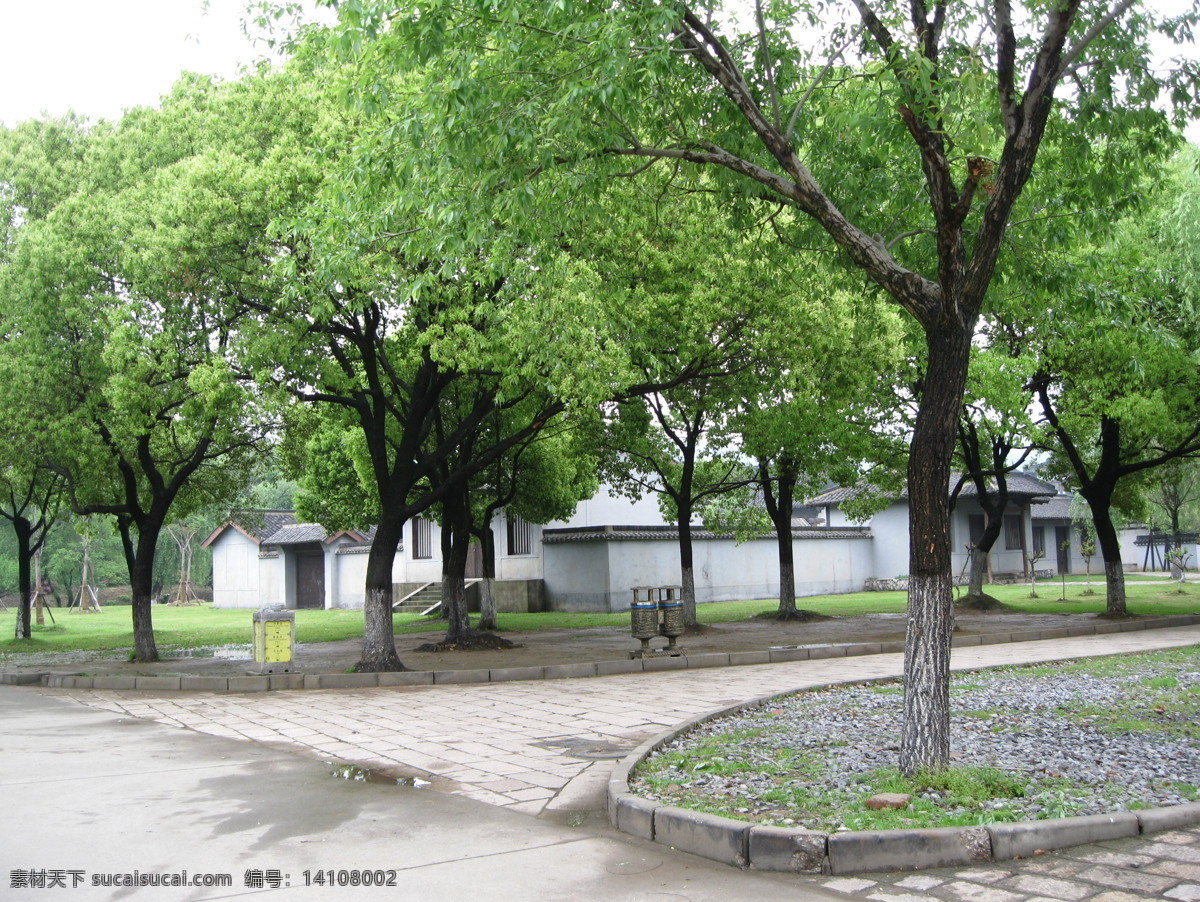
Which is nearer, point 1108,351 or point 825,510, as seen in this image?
point 1108,351

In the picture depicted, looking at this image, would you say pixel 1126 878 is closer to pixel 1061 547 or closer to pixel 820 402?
pixel 820 402

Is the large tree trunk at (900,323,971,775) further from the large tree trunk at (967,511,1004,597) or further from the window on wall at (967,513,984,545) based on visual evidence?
the window on wall at (967,513,984,545)

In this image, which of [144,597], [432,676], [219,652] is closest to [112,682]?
[144,597]

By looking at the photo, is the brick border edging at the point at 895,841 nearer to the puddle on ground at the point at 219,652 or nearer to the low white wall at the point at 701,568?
the puddle on ground at the point at 219,652

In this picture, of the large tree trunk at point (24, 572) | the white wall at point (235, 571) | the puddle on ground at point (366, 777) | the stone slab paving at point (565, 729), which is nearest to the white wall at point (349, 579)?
the white wall at point (235, 571)

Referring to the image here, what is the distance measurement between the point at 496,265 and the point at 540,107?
2.04 meters

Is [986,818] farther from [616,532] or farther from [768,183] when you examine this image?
[616,532]

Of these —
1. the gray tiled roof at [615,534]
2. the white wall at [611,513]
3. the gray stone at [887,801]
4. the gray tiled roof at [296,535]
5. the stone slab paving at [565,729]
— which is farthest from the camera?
the gray tiled roof at [296,535]

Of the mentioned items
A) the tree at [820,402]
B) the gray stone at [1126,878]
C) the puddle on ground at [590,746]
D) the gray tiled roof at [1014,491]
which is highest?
the tree at [820,402]

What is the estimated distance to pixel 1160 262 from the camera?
20.4 metres

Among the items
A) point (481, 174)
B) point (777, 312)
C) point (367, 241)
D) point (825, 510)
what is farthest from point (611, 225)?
point (825, 510)

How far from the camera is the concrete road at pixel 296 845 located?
4941 millimetres

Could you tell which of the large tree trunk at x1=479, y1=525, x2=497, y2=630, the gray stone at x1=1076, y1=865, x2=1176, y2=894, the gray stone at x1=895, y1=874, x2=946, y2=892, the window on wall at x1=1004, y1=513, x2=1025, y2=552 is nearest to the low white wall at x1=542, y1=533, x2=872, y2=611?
the window on wall at x1=1004, y1=513, x2=1025, y2=552

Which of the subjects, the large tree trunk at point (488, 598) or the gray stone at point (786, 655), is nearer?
the gray stone at point (786, 655)
